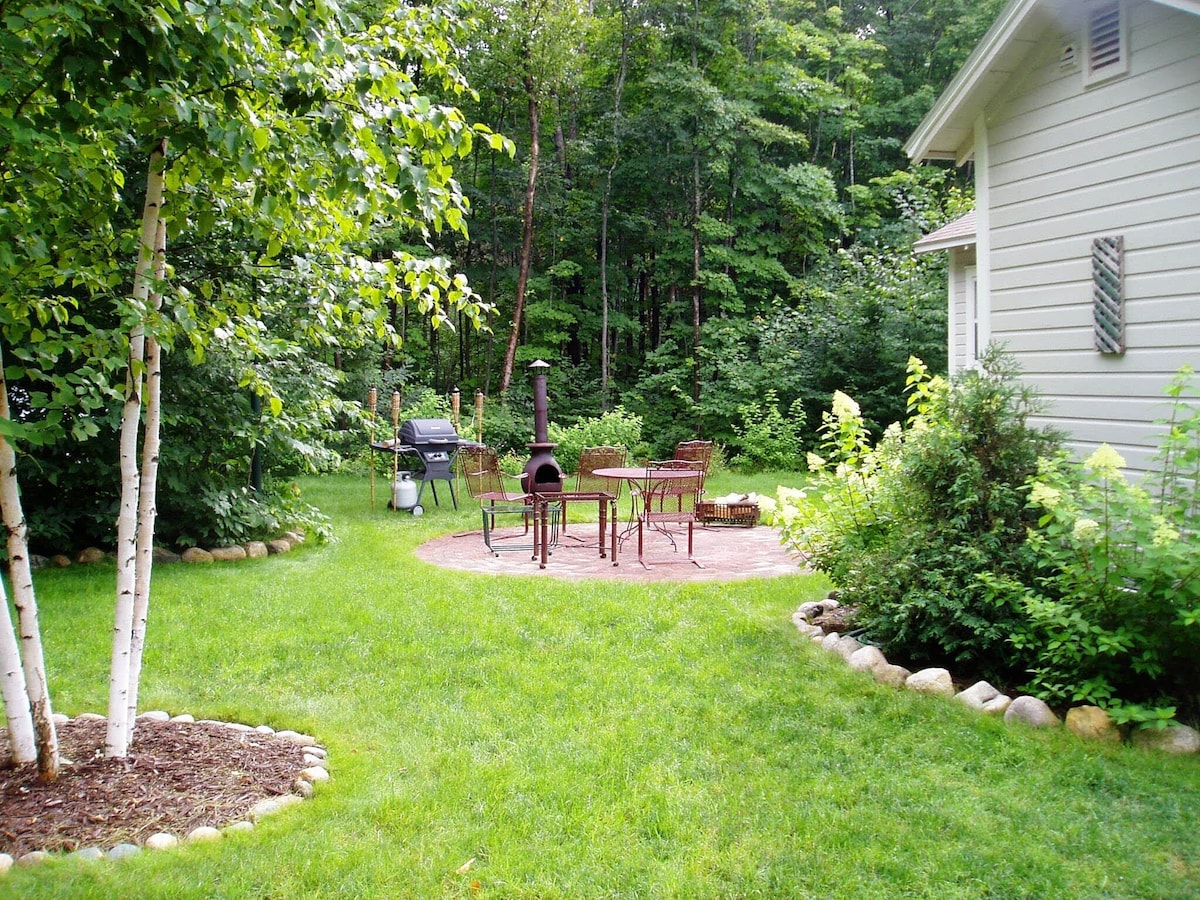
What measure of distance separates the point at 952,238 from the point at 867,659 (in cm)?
851

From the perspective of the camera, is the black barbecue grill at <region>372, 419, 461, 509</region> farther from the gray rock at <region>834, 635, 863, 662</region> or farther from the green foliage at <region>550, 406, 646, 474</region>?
the gray rock at <region>834, 635, 863, 662</region>

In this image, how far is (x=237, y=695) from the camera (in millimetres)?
4012

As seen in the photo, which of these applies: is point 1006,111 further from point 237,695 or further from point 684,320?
point 684,320

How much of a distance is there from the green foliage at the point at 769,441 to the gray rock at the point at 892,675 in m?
10.4

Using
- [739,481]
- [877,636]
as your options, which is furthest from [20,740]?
[739,481]

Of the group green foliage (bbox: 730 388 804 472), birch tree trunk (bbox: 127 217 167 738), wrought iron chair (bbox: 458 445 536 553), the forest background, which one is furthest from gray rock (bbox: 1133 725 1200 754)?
the forest background

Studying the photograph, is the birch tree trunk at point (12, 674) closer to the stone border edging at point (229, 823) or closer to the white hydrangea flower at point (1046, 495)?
the stone border edging at point (229, 823)

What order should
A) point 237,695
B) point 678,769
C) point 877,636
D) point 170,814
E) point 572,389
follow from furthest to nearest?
point 572,389
point 877,636
point 237,695
point 678,769
point 170,814

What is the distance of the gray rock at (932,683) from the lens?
3.88 meters

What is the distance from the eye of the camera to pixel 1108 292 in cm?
461

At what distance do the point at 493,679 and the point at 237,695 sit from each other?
1203 mm

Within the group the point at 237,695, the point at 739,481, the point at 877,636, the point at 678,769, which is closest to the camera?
the point at 678,769

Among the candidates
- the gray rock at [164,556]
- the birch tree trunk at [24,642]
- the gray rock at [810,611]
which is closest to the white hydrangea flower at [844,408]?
the gray rock at [810,611]

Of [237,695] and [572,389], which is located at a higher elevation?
[572,389]
